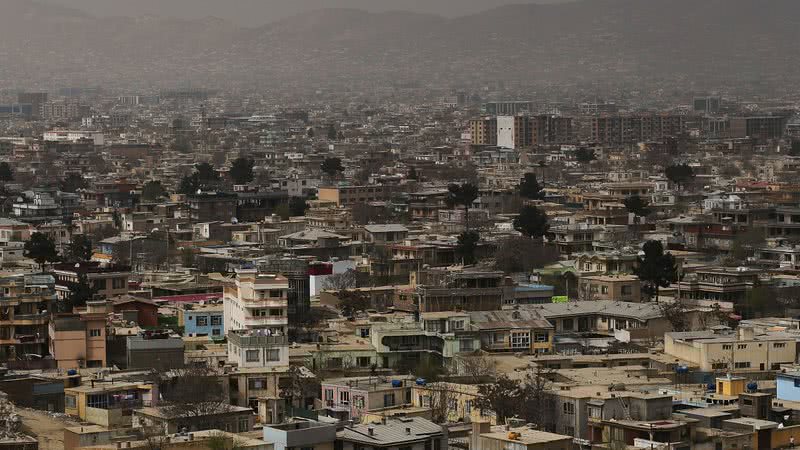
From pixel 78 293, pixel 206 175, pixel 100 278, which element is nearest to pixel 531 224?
pixel 100 278

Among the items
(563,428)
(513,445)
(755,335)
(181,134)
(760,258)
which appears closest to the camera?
(513,445)

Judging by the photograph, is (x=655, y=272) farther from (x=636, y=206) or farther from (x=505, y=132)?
(x=505, y=132)

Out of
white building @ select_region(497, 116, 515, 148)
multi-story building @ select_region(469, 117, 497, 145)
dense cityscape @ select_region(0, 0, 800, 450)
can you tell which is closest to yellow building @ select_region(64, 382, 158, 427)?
dense cityscape @ select_region(0, 0, 800, 450)

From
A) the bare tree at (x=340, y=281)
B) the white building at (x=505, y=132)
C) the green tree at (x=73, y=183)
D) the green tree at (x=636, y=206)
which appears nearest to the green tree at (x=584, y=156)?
the white building at (x=505, y=132)

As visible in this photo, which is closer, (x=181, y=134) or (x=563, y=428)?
(x=563, y=428)

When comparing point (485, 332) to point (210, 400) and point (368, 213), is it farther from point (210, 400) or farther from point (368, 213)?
point (368, 213)

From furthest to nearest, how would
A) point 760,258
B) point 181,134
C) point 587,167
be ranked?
point 181,134 < point 587,167 < point 760,258

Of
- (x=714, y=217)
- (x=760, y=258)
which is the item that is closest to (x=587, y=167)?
(x=714, y=217)
